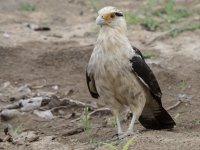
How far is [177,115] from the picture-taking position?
7.81 meters

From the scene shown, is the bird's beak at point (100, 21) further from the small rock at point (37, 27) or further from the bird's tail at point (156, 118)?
the small rock at point (37, 27)

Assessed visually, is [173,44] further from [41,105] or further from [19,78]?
[41,105]

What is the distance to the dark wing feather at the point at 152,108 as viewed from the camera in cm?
704

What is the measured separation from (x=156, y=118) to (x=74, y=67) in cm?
333

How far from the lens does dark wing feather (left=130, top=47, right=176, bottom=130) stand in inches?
277

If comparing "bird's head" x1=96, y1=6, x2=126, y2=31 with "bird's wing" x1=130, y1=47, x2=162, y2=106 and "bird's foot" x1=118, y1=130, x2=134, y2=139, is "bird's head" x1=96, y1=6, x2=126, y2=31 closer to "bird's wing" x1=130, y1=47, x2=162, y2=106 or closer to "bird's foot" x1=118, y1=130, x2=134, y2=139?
"bird's wing" x1=130, y1=47, x2=162, y2=106

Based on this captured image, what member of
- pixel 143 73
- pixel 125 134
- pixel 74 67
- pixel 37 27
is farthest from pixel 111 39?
pixel 37 27

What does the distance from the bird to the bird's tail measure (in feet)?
0.81

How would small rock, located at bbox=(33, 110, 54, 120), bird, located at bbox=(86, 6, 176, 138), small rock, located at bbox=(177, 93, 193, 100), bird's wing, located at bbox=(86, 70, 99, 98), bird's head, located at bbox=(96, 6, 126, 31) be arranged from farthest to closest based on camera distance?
small rock, located at bbox=(177, 93, 193, 100)
small rock, located at bbox=(33, 110, 54, 120)
bird's wing, located at bbox=(86, 70, 99, 98)
bird's head, located at bbox=(96, 6, 126, 31)
bird, located at bbox=(86, 6, 176, 138)

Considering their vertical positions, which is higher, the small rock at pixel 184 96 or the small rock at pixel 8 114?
the small rock at pixel 8 114

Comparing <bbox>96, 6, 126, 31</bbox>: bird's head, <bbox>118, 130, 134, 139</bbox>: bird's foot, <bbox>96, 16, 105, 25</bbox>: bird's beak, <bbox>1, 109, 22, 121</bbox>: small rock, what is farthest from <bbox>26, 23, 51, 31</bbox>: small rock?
<bbox>118, 130, 134, 139</bbox>: bird's foot

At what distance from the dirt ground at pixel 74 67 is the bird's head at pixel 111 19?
114cm

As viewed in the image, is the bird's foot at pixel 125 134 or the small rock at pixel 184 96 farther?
the small rock at pixel 184 96

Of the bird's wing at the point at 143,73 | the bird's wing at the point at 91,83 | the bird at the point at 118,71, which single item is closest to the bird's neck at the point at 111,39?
the bird at the point at 118,71
